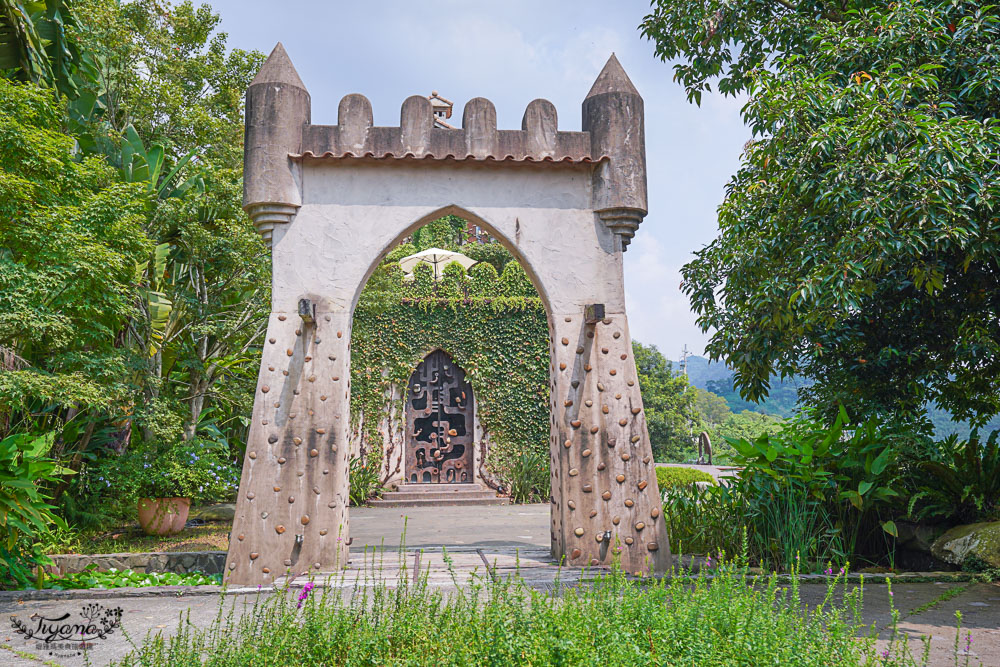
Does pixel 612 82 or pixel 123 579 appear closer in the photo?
pixel 612 82

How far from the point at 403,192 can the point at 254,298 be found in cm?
505

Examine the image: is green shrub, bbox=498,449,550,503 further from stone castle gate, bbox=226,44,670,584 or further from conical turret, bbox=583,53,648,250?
conical turret, bbox=583,53,648,250

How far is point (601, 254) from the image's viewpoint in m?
6.68

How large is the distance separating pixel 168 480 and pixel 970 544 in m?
9.16

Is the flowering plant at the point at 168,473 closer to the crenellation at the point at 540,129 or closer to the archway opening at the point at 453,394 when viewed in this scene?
the archway opening at the point at 453,394

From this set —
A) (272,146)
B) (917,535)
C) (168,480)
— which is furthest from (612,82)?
(168,480)

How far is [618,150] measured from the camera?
6699 millimetres

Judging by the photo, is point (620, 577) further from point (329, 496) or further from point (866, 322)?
point (866, 322)

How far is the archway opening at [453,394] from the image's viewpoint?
1465 centimetres

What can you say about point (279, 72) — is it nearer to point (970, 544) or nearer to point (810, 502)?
point (810, 502)

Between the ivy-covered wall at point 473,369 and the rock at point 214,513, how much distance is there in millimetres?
3126

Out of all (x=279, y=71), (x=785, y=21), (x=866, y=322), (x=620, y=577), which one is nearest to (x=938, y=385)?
(x=866, y=322)

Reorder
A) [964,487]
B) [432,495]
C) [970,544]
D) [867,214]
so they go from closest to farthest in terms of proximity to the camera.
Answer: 1. [867,214]
2. [970,544]
3. [964,487]
4. [432,495]

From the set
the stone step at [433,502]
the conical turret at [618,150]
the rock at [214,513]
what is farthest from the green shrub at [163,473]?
the conical turret at [618,150]
